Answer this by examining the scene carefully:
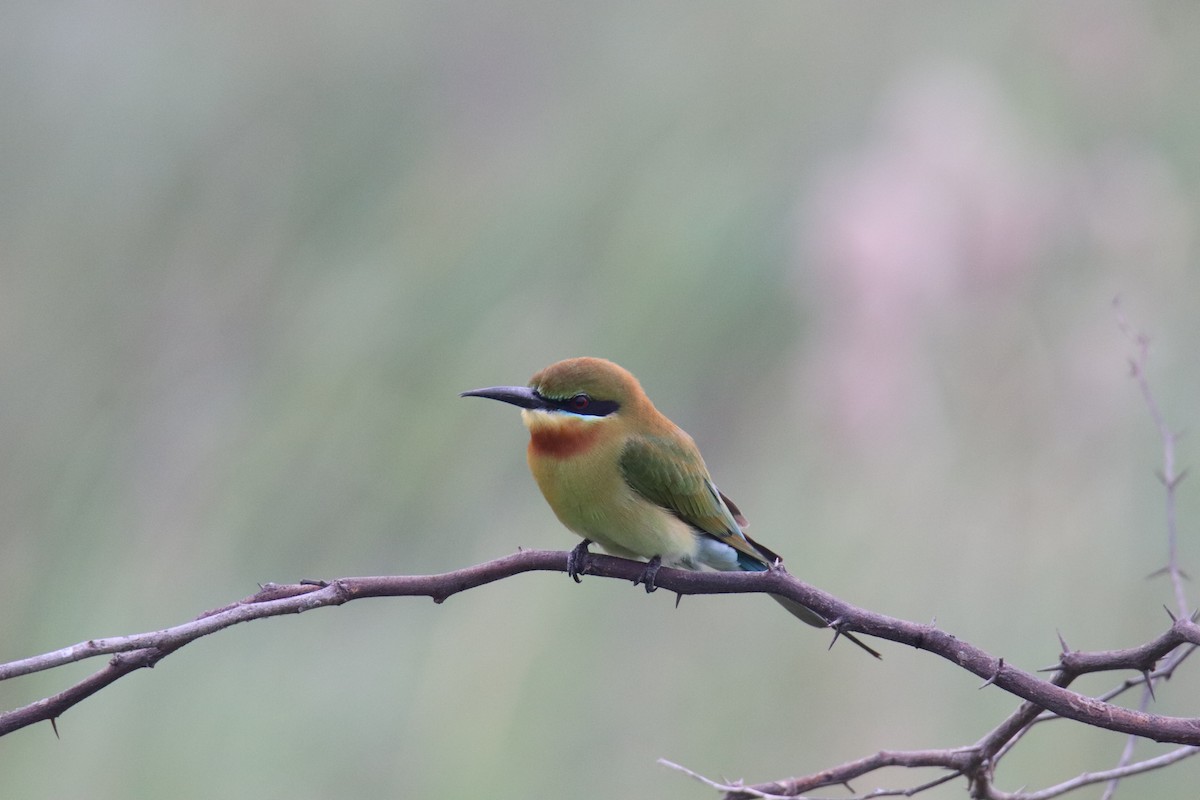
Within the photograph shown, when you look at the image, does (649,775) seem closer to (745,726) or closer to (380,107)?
(745,726)

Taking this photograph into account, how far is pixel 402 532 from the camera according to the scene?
5.47 metres

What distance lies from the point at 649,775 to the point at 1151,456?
2.48m

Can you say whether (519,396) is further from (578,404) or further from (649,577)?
(649,577)

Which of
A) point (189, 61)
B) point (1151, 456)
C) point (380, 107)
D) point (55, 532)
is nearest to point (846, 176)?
point (1151, 456)

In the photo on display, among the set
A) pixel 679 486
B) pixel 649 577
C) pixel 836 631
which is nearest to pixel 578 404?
pixel 679 486

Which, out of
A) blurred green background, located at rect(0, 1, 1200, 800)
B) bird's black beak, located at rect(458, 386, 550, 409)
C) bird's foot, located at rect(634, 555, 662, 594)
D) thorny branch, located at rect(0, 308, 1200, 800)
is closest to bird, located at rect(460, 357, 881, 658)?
bird's black beak, located at rect(458, 386, 550, 409)

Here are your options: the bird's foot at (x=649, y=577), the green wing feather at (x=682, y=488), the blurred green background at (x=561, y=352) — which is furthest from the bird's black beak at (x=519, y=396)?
the blurred green background at (x=561, y=352)

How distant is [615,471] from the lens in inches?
91.2

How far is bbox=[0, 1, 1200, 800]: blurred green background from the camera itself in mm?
4684

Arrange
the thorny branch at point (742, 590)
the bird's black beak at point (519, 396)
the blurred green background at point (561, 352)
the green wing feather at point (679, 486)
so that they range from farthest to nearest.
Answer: the blurred green background at point (561, 352)
the green wing feather at point (679, 486)
the bird's black beak at point (519, 396)
the thorny branch at point (742, 590)

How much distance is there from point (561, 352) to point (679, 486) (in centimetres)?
337

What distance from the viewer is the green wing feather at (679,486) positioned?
234 centimetres

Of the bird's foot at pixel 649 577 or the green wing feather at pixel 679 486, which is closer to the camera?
the bird's foot at pixel 649 577

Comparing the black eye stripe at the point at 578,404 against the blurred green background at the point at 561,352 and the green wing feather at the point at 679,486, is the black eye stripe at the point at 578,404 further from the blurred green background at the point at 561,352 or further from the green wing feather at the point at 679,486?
the blurred green background at the point at 561,352
